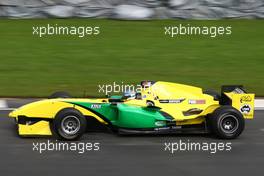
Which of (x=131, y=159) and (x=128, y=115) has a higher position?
(x=128, y=115)

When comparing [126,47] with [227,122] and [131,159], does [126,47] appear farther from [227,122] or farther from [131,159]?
[131,159]

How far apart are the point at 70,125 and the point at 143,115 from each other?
1.09 metres

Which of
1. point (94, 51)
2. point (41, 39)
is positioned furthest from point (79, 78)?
point (41, 39)

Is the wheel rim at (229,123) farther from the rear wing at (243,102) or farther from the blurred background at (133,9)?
the blurred background at (133,9)

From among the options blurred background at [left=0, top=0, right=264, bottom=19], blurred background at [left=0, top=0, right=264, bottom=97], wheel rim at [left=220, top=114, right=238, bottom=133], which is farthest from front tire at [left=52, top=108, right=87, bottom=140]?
blurred background at [left=0, top=0, right=264, bottom=19]

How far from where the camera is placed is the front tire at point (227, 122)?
966cm

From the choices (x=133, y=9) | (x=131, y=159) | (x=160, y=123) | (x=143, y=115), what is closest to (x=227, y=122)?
(x=160, y=123)

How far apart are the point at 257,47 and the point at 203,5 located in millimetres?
2106

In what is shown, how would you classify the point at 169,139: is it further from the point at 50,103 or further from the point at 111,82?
the point at 111,82

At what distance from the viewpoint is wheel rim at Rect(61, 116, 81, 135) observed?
30.8 feet

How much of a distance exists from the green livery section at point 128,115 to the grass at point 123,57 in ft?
11.9

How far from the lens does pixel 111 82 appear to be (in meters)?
14.6

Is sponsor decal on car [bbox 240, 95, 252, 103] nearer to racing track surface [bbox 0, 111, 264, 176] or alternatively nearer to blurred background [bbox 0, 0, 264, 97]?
racing track surface [bbox 0, 111, 264, 176]

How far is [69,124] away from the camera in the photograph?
9.45m
